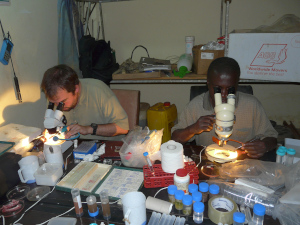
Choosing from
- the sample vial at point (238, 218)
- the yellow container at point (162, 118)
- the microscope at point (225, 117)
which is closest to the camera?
the sample vial at point (238, 218)

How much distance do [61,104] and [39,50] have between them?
1090mm

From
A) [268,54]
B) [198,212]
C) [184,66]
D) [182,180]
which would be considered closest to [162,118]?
[184,66]

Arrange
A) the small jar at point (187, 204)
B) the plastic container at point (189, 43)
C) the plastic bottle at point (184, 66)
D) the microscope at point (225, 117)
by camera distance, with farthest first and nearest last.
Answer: the plastic container at point (189, 43) → the plastic bottle at point (184, 66) → the microscope at point (225, 117) → the small jar at point (187, 204)

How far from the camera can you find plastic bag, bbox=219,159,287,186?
1.18m

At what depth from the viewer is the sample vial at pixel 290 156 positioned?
49.4 inches

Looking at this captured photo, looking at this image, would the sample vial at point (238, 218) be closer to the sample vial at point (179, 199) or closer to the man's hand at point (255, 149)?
the sample vial at point (179, 199)

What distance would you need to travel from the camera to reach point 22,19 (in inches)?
80.7

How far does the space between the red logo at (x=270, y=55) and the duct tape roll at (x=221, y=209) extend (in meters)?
1.58

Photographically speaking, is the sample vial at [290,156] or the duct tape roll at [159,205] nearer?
the duct tape roll at [159,205]

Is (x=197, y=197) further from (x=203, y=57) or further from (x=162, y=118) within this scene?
(x=162, y=118)

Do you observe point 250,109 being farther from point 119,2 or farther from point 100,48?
point 119,2

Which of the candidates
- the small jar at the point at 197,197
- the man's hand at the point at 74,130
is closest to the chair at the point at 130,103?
the man's hand at the point at 74,130

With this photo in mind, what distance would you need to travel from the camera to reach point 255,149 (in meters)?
1.42

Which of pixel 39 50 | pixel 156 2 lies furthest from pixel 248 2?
pixel 39 50
